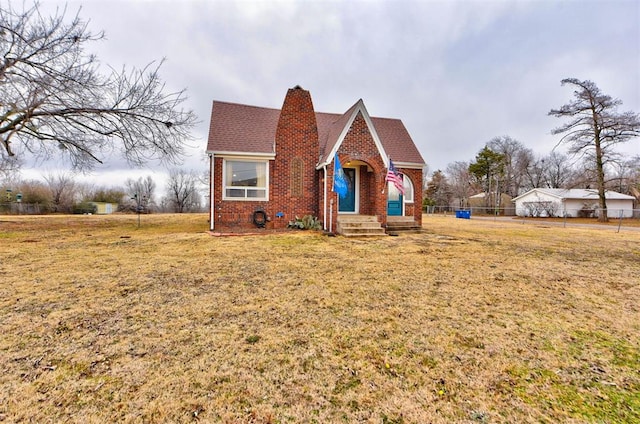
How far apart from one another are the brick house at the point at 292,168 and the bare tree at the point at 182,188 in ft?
133

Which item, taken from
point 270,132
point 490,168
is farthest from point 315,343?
point 490,168

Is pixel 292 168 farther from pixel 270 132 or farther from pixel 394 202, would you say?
pixel 394 202

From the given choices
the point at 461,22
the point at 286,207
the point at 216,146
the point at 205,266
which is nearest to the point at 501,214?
the point at 461,22

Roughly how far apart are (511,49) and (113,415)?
911 inches

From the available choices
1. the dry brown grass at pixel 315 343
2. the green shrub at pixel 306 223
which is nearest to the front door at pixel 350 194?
the green shrub at pixel 306 223

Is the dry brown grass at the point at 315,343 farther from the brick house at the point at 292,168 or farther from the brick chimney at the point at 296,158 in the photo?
the brick chimney at the point at 296,158

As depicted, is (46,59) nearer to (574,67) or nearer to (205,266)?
(205,266)

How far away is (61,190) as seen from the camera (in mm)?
30281

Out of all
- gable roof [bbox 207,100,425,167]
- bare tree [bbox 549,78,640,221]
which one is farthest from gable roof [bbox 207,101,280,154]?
bare tree [bbox 549,78,640,221]

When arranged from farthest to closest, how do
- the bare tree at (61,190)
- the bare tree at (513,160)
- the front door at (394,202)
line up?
the bare tree at (513,160) → the bare tree at (61,190) → the front door at (394,202)

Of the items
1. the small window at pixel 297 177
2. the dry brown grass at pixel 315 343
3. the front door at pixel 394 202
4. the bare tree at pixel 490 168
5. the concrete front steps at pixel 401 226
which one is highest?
the bare tree at pixel 490 168

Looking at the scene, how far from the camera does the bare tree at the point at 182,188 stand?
47.4m

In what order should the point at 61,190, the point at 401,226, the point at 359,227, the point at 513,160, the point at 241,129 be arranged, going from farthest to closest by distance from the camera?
the point at 513,160
the point at 61,190
the point at 241,129
the point at 401,226
the point at 359,227

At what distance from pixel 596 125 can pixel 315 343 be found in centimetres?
3042
